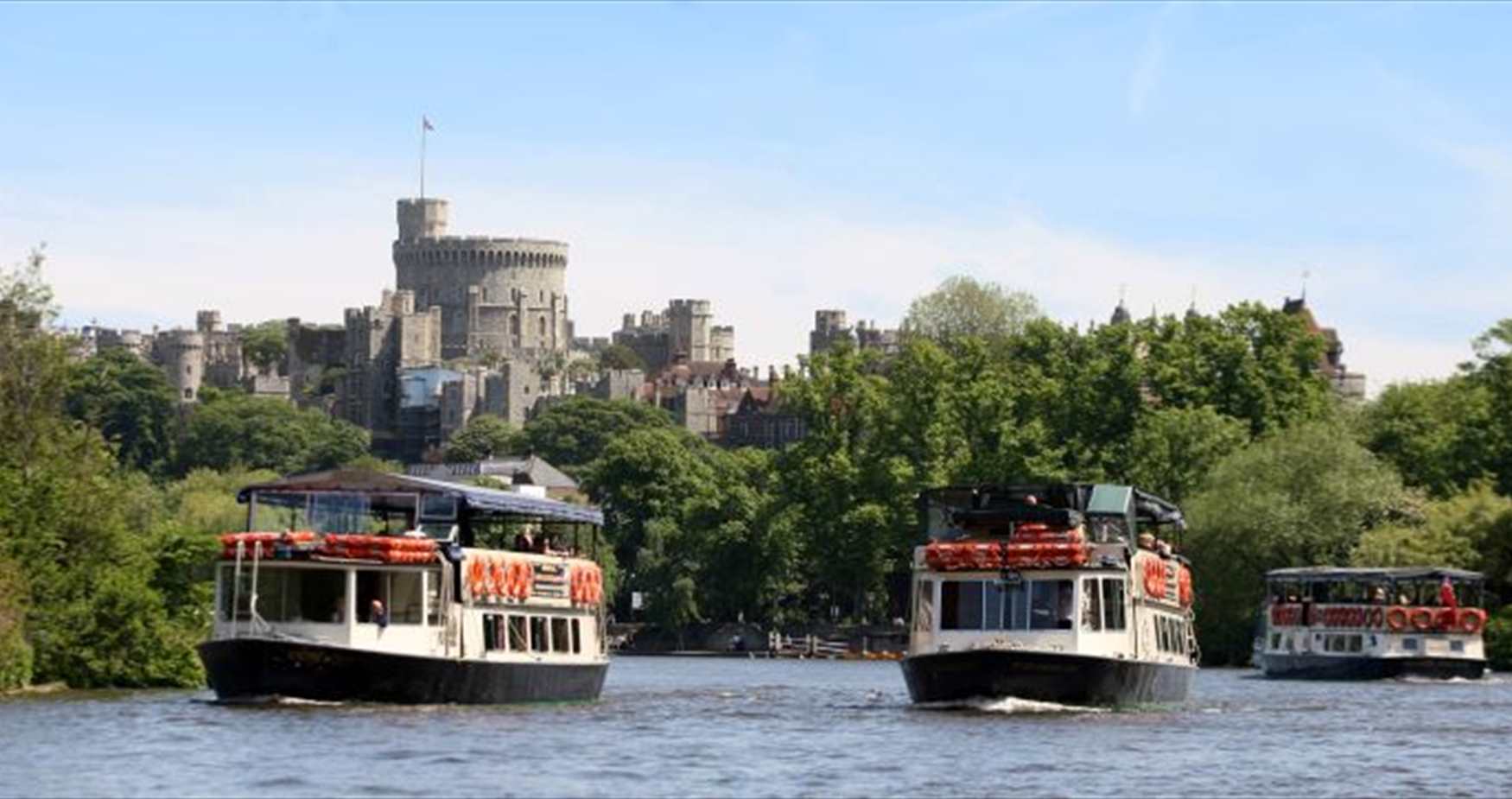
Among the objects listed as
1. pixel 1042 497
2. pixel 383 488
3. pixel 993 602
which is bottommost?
pixel 993 602

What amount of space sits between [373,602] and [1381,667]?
150 feet

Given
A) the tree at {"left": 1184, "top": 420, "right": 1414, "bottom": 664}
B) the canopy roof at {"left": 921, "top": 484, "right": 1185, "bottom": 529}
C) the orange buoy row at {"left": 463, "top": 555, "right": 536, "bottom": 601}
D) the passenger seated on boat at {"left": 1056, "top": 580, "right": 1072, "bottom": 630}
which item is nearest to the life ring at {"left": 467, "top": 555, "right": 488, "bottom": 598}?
the orange buoy row at {"left": 463, "top": 555, "right": 536, "bottom": 601}

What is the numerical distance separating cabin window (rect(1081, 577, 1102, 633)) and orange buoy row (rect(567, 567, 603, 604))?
11706 millimetres

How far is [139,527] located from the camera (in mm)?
105125

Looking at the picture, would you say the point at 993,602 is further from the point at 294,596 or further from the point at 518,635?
the point at 294,596

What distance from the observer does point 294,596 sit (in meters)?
71.4

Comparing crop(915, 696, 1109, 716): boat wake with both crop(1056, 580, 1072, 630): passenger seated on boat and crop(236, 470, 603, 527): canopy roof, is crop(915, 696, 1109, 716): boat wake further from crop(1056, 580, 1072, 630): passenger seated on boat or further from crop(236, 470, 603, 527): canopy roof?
crop(236, 470, 603, 527): canopy roof

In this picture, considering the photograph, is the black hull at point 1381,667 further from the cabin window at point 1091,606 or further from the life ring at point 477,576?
the life ring at point 477,576

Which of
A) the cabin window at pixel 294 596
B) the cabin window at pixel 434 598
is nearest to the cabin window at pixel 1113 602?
the cabin window at pixel 434 598

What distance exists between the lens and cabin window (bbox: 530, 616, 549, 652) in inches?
3071

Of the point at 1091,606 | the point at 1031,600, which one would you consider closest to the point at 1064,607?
the point at 1091,606

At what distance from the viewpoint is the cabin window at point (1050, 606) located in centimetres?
7456

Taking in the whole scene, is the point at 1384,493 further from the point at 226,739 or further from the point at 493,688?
the point at 226,739

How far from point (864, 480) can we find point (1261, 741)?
9422 cm
